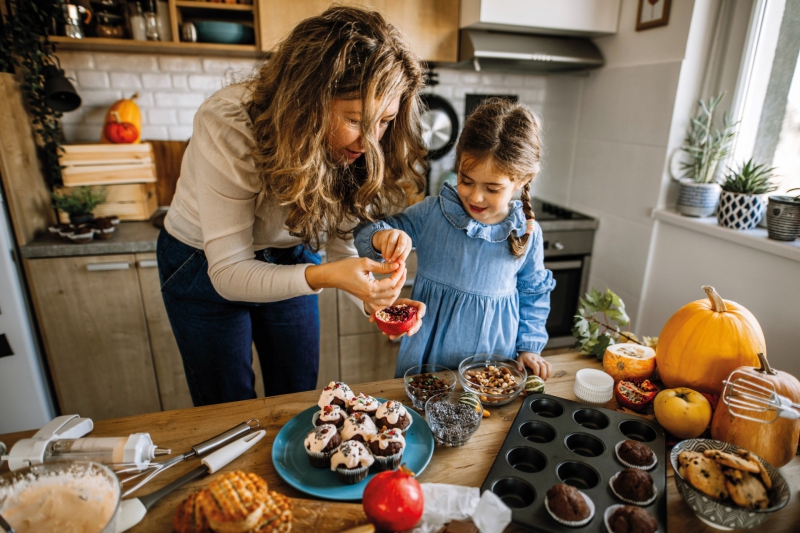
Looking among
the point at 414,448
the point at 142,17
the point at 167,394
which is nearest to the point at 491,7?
the point at 142,17

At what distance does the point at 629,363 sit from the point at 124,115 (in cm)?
242

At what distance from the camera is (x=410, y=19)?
2420 mm

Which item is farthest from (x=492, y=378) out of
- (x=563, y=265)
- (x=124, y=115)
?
(x=124, y=115)

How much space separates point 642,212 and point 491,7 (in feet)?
4.04

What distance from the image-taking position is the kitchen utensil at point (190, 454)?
0.88m

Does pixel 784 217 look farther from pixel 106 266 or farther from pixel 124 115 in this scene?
pixel 124 115

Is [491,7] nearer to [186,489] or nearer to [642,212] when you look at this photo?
[642,212]

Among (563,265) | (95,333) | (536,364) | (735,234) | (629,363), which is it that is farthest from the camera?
(563,265)

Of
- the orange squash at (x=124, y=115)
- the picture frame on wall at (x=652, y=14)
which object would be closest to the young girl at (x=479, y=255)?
the picture frame on wall at (x=652, y=14)

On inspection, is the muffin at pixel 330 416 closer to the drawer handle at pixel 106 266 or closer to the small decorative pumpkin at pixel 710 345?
the small decorative pumpkin at pixel 710 345

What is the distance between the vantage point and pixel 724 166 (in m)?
2.27

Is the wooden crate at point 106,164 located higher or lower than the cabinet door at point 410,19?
lower

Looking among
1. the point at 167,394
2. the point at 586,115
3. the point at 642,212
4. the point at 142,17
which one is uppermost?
the point at 142,17

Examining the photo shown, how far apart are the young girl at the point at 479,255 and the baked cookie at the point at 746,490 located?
55 centimetres
